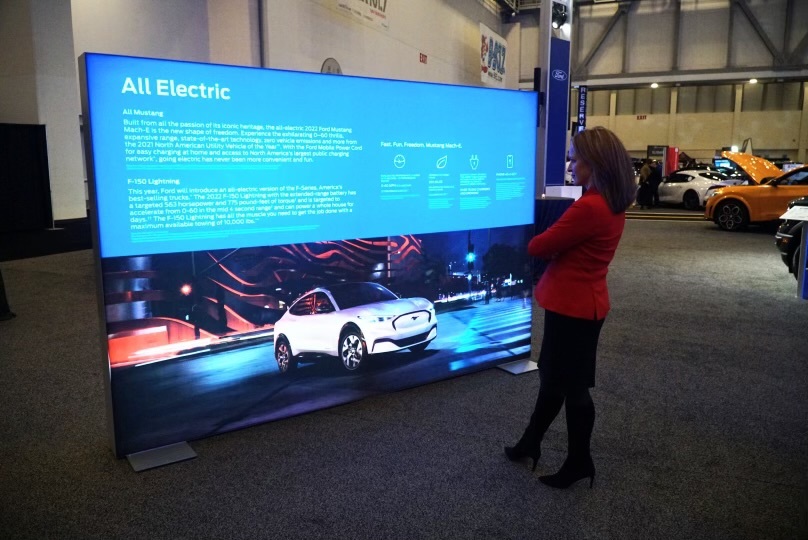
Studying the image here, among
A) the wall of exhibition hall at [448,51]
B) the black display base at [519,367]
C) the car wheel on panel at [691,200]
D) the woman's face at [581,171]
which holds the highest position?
the wall of exhibition hall at [448,51]

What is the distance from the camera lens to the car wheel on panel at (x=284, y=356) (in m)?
3.68

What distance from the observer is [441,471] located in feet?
10.3

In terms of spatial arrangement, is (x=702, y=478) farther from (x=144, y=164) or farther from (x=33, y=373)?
(x=33, y=373)

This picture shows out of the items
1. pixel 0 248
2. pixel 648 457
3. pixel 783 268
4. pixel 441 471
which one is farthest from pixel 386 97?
pixel 0 248

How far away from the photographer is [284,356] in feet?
12.1

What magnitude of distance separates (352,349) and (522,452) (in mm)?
1262

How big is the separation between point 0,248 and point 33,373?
6.28 meters

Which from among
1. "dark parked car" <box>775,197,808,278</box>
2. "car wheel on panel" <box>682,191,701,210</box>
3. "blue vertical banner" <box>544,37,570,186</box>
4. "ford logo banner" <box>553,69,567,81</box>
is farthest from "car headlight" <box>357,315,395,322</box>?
"car wheel on panel" <box>682,191,701,210</box>

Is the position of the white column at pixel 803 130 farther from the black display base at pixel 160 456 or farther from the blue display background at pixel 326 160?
the black display base at pixel 160 456

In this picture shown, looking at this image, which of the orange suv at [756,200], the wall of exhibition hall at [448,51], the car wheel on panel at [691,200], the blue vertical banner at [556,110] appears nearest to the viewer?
the blue vertical banner at [556,110]

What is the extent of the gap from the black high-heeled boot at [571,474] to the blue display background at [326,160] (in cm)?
175

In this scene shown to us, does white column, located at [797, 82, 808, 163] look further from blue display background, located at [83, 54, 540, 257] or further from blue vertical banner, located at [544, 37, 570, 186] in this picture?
blue display background, located at [83, 54, 540, 257]

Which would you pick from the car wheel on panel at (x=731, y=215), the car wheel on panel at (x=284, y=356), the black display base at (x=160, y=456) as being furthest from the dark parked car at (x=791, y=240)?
the black display base at (x=160, y=456)

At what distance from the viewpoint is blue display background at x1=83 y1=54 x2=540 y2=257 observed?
3.01 m
